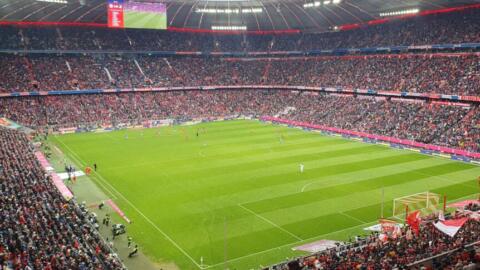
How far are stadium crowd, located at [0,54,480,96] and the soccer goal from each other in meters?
26.6

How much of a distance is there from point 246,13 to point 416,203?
199 feet

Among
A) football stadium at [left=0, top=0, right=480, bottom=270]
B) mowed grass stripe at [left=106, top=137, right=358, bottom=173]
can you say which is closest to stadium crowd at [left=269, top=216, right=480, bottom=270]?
football stadium at [left=0, top=0, right=480, bottom=270]

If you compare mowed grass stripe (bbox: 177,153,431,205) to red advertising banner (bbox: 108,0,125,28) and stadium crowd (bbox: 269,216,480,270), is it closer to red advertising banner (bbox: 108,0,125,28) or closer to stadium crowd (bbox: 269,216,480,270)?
stadium crowd (bbox: 269,216,480,270)

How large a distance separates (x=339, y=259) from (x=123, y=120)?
5609 centimetres

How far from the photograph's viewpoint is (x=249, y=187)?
108 ft

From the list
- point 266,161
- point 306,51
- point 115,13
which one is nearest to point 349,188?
point 266,161

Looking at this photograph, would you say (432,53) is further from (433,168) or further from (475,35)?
(433,168)

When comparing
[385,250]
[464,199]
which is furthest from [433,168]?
[385,250]

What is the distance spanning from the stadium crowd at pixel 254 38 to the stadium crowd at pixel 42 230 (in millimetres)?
53464

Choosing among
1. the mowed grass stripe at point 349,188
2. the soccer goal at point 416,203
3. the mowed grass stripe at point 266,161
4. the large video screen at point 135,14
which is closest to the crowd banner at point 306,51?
the large video screen at point 135,14

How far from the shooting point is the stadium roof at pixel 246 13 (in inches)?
2305

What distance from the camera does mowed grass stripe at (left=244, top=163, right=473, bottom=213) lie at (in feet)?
95.6

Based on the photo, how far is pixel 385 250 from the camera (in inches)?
716

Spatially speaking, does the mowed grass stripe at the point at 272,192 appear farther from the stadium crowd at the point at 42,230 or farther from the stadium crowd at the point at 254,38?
the stadium crowd at the point at 254,38
